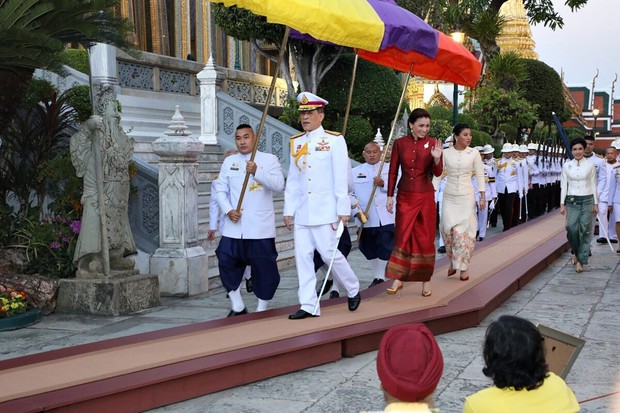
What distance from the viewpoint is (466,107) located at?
33.7 metres

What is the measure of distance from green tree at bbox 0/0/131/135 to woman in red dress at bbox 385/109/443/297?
317cm

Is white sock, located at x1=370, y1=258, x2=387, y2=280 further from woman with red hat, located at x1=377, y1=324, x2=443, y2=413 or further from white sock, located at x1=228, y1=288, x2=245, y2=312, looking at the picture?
woman with red hat, located at x1=377, y1=324, x2=443, y2=413

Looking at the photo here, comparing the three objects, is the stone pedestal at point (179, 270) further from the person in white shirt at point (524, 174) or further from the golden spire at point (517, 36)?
the golden spire at point (517, 36)

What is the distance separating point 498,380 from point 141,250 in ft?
25.8

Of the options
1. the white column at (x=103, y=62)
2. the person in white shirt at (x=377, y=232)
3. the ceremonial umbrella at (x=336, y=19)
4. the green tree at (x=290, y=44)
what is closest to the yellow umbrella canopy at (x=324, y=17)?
the ceremonial umbrella at (x=336, y=19)

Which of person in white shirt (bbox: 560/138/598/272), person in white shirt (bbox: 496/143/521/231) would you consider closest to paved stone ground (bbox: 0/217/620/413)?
person in white shirt (bbox: 560/138/598/272)

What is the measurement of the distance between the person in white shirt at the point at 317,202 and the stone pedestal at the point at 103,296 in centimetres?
220

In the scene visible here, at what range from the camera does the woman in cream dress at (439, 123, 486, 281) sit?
33.2ft

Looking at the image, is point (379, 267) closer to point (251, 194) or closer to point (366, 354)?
point (251, 194)

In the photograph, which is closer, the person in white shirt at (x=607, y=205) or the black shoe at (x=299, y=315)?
the black shoe at (x=299, y=315)

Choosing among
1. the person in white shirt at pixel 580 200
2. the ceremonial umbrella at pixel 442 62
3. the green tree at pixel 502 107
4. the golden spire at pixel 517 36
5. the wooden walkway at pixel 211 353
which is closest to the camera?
the wooden walkway at pixel 211 353

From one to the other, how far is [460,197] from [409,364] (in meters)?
7.44

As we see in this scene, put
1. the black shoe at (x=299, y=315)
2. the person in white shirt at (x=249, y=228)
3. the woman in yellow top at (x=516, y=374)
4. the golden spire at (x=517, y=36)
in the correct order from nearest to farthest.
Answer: the woman in yellow top at (x=516, y=374) → the black shoe at (x=299, y=315) → the person in white shirt at (x=249, y=228) → the golden spire at (x=517, y=36)

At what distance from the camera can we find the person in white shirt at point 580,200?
40.1ft
